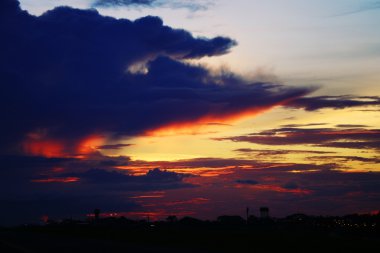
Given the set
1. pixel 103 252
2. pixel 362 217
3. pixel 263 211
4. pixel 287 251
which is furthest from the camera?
pixel 362 217

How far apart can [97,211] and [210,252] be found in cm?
15941

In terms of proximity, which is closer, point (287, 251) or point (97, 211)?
point (287, 251)

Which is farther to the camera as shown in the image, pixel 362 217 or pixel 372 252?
pixel 362 217

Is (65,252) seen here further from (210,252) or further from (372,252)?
(372,252)

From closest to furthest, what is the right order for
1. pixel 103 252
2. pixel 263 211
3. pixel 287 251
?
pixel 103 252
pixel 287 251
pixel 263 211

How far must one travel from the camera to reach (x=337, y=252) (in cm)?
4600

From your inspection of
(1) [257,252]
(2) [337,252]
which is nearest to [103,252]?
(1) [257,252]

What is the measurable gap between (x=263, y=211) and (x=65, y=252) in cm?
11744

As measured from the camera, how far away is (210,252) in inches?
1754

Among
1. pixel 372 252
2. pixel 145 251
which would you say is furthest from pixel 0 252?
pixel 372 252

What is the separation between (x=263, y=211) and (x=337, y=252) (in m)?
113

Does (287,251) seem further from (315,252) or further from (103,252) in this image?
(103,252)

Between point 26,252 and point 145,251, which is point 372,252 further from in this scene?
point 26,252

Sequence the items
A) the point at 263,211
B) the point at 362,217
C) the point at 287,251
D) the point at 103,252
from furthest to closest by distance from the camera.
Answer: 1. the point at 362,217
2. the point at 263,211
3. the point at 287,251
4. the point at 103,252
